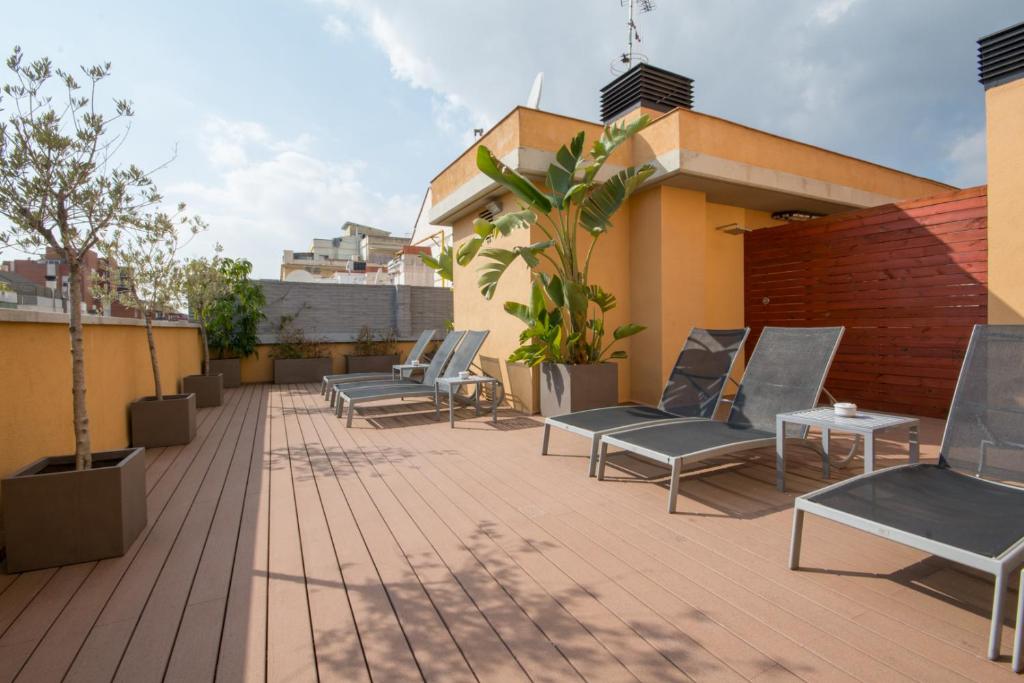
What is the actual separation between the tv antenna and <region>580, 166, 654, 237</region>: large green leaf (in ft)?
19.4

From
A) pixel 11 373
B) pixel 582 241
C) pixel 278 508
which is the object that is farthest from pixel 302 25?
pixel 278 508

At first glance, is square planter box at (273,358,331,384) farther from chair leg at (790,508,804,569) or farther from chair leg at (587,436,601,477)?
chair leg at (790,508,804,569)

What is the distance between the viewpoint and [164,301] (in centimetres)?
647

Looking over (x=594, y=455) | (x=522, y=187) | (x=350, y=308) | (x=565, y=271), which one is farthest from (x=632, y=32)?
(x=594, y=455)

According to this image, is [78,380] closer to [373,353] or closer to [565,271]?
[565,271]

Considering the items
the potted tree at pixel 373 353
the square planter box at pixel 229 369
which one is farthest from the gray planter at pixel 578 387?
the square planter box at pixel 229 369

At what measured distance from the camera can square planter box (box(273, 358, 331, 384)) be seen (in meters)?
11.6

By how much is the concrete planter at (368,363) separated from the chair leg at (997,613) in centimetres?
1161

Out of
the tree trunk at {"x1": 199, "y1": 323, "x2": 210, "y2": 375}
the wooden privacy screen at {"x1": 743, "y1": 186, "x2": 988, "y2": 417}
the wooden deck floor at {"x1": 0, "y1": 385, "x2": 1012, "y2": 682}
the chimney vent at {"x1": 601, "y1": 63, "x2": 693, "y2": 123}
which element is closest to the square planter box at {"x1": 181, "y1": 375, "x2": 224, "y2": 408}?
the tree trunk at {"x1": 199, "y1": 323, "x2": 210, "y2": 375}

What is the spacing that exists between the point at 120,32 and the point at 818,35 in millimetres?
13522

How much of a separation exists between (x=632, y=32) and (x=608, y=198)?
721 cm

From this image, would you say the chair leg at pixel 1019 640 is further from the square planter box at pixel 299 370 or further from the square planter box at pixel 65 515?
the square planter box at pixel 299 370

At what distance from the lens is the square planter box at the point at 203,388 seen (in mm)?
8352

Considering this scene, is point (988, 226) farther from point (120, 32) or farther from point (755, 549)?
point (120, 32)
